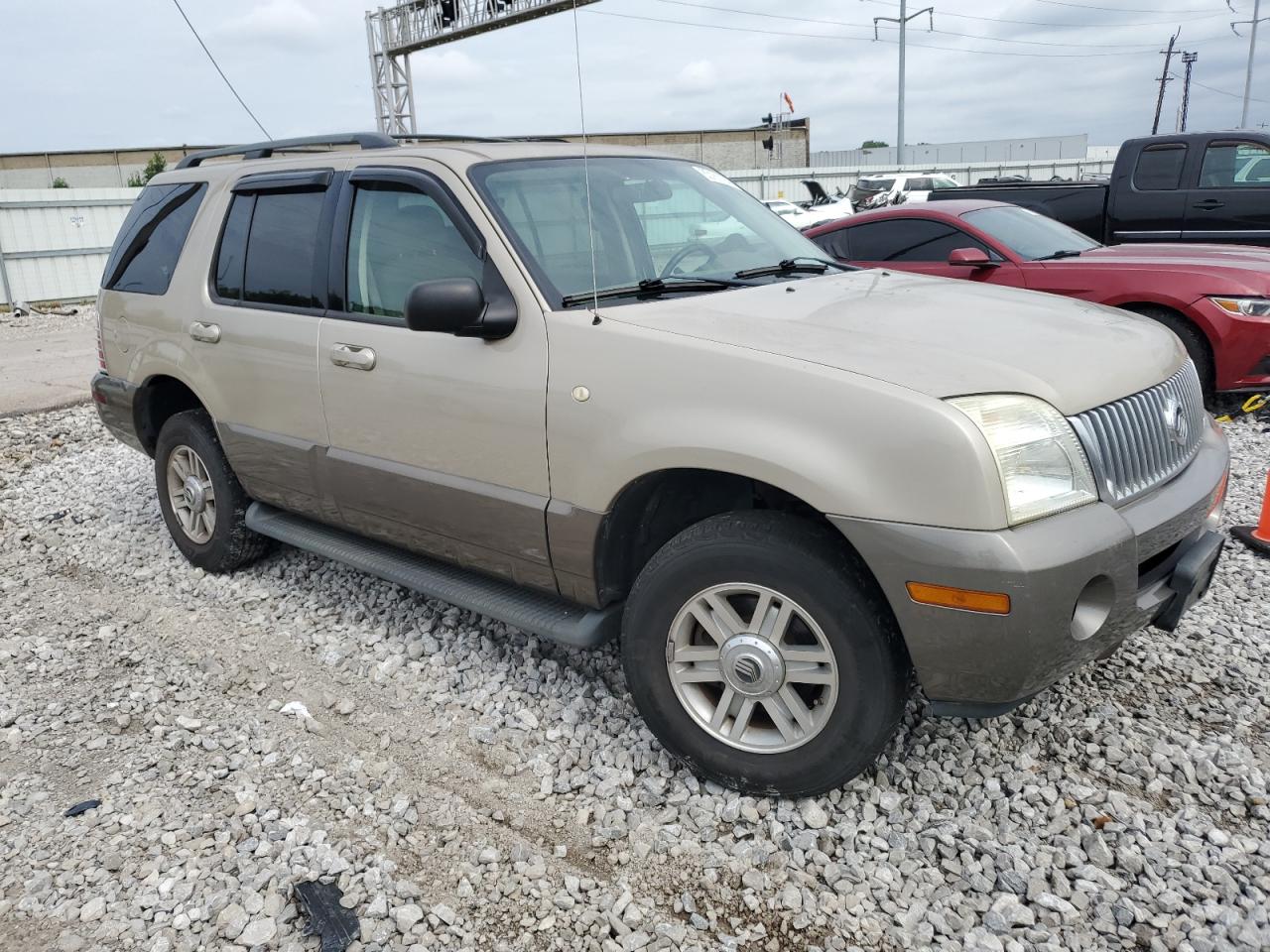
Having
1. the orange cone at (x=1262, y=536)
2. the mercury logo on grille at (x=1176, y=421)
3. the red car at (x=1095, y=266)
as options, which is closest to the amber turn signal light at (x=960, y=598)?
the mercury logo on grille at (x=1176, y=421)

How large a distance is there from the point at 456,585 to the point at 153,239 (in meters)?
2.81

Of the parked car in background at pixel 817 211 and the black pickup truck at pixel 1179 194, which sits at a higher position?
the black pickup truck at pixel 1179 194

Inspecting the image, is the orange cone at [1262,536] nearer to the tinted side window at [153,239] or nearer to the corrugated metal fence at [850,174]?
the tinted side window at [153,239]

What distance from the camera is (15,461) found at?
320 inches

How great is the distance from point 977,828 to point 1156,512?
1.03m

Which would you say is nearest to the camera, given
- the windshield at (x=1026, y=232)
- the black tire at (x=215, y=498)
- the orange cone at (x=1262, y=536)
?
the orange cone at (x=1262, y=536)

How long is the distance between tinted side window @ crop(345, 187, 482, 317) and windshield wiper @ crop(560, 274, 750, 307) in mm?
416

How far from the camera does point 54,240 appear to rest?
65.3 feet

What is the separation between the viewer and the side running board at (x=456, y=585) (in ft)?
11.0

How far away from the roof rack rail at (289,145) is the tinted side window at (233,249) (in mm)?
334

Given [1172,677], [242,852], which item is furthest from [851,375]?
[242,852]

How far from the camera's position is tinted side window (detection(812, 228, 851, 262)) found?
8.50 metres

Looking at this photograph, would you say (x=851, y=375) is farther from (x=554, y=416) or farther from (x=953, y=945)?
(x=953, y=945)

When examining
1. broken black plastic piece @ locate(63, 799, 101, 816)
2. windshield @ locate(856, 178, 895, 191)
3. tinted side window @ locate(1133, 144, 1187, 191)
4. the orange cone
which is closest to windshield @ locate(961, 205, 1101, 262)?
tinted side window @ locate(1133, 144, 1187, 191)
